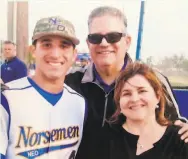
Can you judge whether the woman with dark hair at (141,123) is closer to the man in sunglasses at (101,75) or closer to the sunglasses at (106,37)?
the man in sunglasses at (101,75)

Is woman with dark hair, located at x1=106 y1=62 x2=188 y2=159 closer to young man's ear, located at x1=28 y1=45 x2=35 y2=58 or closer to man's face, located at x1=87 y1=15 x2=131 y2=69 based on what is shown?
man's face, located at x1=87 y1=15 x2=131 y2=69

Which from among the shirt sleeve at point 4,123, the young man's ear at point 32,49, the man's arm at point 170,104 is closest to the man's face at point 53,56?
the young man's ear at point 32,49

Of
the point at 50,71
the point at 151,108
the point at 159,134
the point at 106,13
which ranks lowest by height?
the point at 159,134

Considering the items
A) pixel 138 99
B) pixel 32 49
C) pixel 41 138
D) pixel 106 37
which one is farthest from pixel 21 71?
pixel 138 99

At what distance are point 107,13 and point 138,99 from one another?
44cm

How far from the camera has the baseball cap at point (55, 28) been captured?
1327 millimetres

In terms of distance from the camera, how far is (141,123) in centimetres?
144

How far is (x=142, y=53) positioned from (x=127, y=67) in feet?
0.33

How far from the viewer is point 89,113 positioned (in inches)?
59.5

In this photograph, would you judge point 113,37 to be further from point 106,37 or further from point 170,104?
point 170,104

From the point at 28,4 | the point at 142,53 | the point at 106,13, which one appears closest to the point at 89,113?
the point at 142,53

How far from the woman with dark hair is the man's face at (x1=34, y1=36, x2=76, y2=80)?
0.29 m

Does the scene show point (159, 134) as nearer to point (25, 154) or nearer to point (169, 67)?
point (169, 67)

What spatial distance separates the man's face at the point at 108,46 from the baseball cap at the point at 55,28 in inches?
4.2
